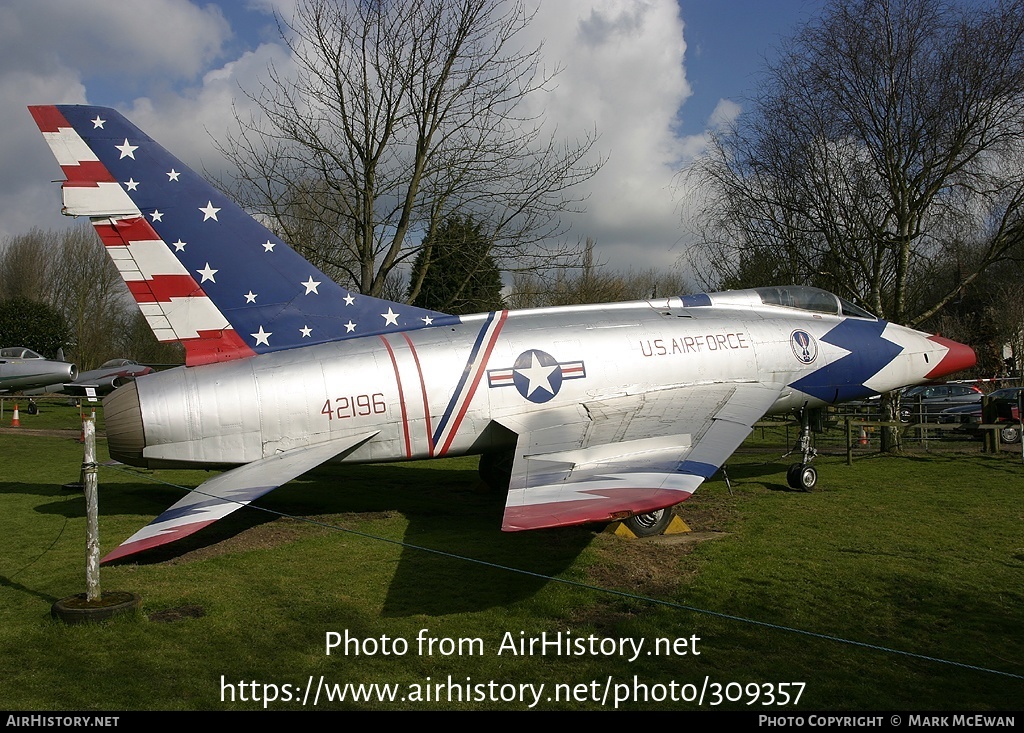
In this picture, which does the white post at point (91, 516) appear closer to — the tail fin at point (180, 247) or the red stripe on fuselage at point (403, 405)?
the tail fin at point (180, 247)

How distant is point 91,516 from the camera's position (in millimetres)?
5281

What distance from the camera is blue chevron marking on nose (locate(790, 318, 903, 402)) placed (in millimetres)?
10625

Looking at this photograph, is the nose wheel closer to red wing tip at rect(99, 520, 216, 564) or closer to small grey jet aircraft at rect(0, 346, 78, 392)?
red wing tip at rect(99, 520, 216, 564)

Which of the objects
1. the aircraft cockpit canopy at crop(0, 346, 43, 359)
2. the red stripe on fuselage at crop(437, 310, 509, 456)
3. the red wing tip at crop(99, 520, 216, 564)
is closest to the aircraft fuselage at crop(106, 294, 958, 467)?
the red stripe on fuselage at crop(437, 310, 509, 456)

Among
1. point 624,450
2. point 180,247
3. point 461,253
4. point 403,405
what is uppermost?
point 461,253

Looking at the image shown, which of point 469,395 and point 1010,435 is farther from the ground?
point 469,395

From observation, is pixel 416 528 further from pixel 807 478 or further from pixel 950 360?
pixel 950 360

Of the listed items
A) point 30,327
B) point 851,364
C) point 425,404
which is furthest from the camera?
point 30,327

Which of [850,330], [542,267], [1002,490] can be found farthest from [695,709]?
[542,267]

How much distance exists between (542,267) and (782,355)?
6055 mm

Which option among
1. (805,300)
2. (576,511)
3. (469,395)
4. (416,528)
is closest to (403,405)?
(469,395)

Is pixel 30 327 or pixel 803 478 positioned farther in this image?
pixel 30 327

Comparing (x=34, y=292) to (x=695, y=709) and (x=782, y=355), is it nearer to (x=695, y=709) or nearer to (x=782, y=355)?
(x=782, y=355)

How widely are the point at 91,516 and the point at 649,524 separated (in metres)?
5.67
